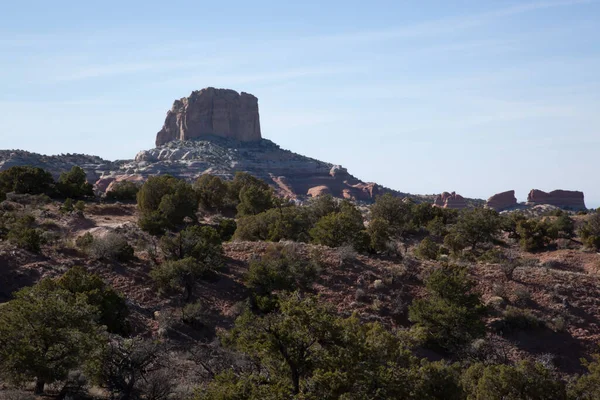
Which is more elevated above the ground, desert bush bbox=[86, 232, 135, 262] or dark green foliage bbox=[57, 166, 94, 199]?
dark green foliage bbox=[57, 166, 94, 199]

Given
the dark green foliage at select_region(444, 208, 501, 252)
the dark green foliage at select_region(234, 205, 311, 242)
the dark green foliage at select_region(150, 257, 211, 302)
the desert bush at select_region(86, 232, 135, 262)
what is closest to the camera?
the dark green foliage at select_region(150, 257, 211, 302)

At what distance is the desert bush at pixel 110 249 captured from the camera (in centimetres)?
2828

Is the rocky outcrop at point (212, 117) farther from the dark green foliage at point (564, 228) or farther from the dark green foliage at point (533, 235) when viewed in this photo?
the dark green foliage at point (533, 235)

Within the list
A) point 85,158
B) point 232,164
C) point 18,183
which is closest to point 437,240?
point 18,183

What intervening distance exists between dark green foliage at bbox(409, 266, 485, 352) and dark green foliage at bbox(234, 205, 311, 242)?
12407 mm

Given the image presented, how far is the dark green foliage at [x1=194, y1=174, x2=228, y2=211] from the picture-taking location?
51.5 m

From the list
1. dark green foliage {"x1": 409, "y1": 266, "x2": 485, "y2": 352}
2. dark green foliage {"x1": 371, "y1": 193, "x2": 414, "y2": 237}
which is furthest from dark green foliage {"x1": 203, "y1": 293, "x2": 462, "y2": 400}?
dark green foliage {"x1": 371, "y1": 193, "x2": 414, "y2": 237}

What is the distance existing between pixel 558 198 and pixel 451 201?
84.7 ft

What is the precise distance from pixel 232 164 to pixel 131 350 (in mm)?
115600

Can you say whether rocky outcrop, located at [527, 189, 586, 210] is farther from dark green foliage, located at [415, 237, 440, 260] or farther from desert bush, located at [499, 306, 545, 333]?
desert bush, located at [499, 306, 545, 333]

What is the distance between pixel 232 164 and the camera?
13050 centimetres

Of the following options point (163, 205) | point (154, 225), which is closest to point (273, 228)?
point (154, 225)

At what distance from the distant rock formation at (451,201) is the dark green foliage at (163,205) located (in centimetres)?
8120

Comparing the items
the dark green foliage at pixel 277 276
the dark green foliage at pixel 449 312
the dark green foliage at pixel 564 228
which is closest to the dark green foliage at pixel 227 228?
the dark green foliage at pixel 277 276
